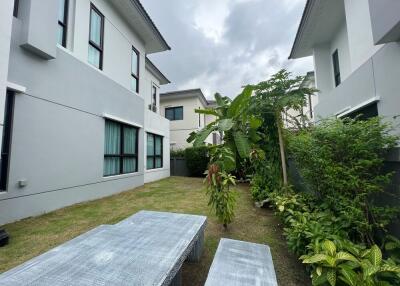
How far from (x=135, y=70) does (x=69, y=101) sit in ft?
16.7

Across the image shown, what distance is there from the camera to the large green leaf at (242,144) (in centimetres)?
389

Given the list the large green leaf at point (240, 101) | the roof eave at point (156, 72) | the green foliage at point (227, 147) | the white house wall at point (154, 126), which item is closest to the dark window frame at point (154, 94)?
the white house wall at point (154, 126)

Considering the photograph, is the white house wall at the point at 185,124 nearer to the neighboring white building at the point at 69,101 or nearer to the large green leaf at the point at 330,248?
the neighboring white building at the point at 69,101

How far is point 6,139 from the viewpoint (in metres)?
4.34

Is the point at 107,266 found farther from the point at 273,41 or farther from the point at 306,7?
the point at 273,41

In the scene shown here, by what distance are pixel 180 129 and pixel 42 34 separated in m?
13.5

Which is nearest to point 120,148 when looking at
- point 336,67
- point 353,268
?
point 353,268

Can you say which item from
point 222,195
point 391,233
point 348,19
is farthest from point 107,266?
point 348,19

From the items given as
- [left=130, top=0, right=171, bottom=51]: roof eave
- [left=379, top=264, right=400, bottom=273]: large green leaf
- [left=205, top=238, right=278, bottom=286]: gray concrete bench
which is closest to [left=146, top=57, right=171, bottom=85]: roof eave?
[left=130, top=0, right=171, bottom=51]: roof eave

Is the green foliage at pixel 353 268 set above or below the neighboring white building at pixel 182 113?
below

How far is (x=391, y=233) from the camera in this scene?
2689 millimetres

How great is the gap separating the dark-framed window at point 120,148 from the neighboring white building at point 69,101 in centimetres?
4

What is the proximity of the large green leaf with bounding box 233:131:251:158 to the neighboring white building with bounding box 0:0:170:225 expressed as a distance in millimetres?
4289

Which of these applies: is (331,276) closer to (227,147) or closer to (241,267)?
(241,267)
